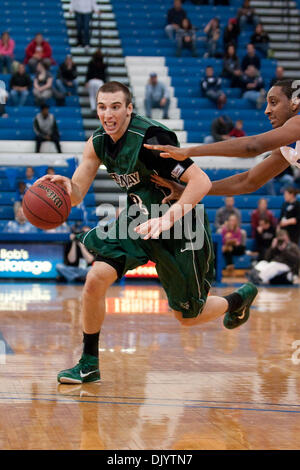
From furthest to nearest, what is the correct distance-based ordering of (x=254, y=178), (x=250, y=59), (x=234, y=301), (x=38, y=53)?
(x=250, y=59), (x=38, y=53), (x=234, y=301), (x=254, y=178)

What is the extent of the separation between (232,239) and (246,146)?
9565 mm

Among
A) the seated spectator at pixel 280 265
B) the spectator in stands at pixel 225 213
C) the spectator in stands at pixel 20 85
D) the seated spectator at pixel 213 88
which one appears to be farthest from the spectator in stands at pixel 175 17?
the seated spectator at pixel 280 265

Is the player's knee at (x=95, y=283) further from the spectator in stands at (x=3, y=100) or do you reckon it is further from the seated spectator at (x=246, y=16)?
the seated spectator at (x=246, y=16)

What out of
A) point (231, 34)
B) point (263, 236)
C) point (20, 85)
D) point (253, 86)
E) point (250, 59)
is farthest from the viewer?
point (231, 34)

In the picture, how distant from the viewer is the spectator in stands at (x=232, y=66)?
58.5 feet

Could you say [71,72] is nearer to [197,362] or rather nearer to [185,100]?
[185,100]

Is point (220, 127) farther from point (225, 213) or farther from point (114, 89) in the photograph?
point (114, 89)

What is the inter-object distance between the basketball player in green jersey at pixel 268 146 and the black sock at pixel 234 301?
2.87ft

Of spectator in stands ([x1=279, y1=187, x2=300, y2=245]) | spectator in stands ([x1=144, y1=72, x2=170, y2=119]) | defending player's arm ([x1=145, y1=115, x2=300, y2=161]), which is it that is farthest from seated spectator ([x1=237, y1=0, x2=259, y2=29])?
defending player's arm ([x1=145, y1=115, x2=300, y2=161])

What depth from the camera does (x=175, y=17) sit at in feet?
61.3

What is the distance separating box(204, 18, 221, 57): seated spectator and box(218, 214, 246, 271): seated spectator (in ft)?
21.3

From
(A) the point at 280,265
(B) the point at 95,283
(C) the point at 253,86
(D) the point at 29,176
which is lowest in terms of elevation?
(A) the point at 280,265

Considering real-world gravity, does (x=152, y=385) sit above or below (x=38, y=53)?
below

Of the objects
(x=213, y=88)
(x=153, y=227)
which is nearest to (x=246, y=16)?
(x=213, y=88)
